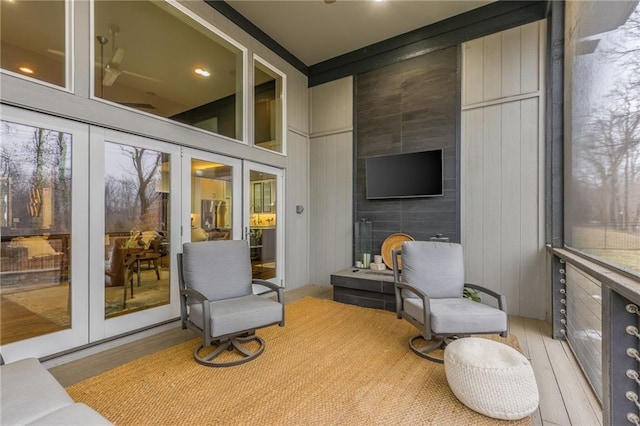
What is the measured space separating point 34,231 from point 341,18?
4.37 metres

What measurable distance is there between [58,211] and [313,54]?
4.36 m

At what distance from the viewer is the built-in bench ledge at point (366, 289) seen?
3879 millimetres

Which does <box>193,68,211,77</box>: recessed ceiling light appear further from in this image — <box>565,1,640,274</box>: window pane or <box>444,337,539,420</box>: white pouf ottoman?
<box>444,337,539,420</box>: white pouf ottoman

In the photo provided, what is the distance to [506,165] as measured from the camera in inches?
149

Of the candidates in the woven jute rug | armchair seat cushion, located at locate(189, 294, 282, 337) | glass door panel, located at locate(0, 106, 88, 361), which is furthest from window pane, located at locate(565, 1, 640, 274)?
glass door panel, located at locate(0, 106, 88, 361)

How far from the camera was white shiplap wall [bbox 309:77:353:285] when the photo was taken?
5.10 metres

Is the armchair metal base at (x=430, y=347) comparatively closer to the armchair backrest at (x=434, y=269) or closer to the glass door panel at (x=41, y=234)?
the armchair backrest at (x=434, y=269)

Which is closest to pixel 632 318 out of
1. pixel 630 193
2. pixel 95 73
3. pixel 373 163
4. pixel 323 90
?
pixel 630 193

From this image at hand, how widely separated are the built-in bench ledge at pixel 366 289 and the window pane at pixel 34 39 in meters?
3.74

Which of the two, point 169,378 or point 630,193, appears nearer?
point 630,193

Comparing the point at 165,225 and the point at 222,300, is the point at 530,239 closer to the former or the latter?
the point at 222,300

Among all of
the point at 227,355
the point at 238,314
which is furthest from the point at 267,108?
the point at 227,355

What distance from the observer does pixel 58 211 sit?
2545mm

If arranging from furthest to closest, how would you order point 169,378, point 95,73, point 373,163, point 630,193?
point 373,163 → point 95,73 → point 169,378 → point 630,193
